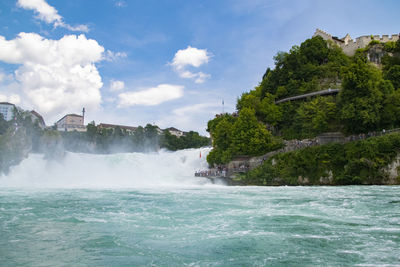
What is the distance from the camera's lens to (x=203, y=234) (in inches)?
405

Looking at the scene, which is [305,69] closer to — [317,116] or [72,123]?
[317,116]

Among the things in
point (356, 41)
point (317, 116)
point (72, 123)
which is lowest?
point (317, 116)

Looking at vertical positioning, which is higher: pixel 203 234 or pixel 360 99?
pixel 360 99

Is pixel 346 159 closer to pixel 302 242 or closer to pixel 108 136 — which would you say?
pixel 302 242

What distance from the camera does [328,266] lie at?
7.05 meters

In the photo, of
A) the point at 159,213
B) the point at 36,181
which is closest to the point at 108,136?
the point at 36,181

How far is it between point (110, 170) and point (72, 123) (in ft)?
292

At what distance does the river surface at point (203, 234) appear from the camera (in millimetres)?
7707

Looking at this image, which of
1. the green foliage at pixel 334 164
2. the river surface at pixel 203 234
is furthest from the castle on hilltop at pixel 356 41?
the river surface at pixel 203 234

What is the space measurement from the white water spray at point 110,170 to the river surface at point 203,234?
69.7ft

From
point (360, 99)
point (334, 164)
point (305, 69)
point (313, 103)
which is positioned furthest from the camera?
point (305, 69)

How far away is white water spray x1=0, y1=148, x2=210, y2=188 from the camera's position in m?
38.0

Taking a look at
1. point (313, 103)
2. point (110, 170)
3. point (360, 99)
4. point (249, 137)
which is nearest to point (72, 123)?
point (110, 170)

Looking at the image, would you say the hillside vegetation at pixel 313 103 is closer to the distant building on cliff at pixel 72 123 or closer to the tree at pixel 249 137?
the tree at pixel 249 137
